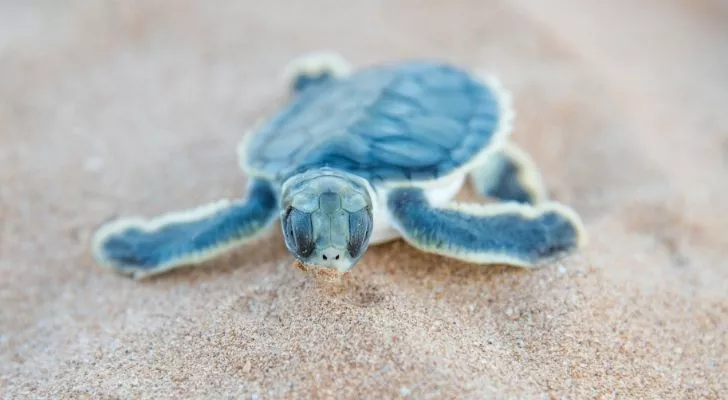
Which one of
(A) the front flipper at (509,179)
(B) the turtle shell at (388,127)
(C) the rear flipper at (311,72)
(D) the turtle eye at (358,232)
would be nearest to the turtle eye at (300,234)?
(D) the turtle eye at (358,232)

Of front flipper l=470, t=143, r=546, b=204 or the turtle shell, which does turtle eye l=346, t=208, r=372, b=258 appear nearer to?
the turtle shell

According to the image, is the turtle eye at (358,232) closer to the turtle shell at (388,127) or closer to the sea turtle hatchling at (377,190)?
the sea turtle hatchling at (377,190)

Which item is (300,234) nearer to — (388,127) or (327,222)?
(327,222)

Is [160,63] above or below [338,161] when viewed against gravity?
below

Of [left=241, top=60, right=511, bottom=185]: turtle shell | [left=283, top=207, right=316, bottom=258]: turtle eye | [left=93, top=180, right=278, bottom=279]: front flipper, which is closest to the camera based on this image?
[left=283, top=207, right=316, bottom=258]: turtle eye

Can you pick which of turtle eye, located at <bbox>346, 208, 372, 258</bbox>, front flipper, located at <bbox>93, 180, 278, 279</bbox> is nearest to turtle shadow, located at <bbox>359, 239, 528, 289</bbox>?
turtle eye, located at <bbox>346, 208, 372, 258</bbox>

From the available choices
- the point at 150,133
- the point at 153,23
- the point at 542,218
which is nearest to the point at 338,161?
the point at 542,218

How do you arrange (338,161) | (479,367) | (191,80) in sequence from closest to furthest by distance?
(479,367)
(338,161)
(191,80)

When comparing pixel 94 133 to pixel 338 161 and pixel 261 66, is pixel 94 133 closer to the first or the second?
pixel 261 66
